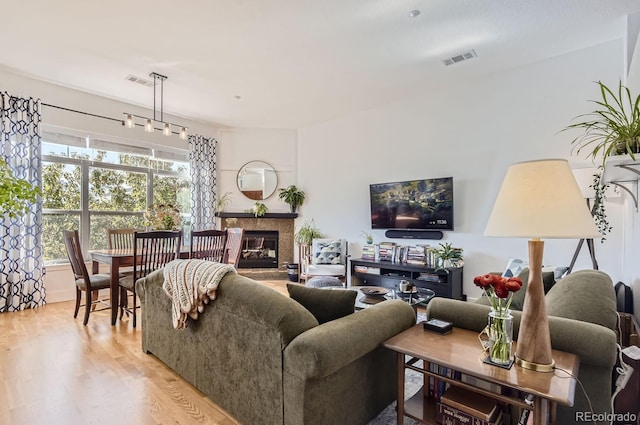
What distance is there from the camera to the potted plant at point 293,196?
6129mm

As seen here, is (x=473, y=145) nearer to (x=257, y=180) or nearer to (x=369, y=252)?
(x=369, y=252)

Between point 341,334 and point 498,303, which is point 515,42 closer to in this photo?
point 498,303

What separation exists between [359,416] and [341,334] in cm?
55

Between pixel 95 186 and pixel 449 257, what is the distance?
5136 mm

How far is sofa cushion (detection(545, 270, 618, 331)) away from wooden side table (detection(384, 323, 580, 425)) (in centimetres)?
29

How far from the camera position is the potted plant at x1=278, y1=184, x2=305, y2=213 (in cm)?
613

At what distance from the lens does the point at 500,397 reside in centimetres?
126

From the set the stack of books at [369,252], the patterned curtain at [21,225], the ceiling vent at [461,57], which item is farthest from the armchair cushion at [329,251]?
the patterned curtain at [21,225]

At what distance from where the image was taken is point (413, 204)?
4727mm

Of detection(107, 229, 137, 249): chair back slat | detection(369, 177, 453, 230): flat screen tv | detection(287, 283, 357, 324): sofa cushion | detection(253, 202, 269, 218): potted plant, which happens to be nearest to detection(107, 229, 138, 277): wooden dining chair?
detection(107, 229, 137, 249): chair back slat

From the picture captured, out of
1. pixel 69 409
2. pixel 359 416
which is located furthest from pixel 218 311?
pixel 69 409

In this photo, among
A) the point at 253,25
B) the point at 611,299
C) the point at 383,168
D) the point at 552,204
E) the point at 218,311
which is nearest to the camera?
the point at 552,204

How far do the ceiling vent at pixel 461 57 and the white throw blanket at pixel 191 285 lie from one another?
3410mm

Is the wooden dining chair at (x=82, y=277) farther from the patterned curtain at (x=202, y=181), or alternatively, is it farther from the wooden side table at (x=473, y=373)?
the wooden side table at (x=473, y=373)
